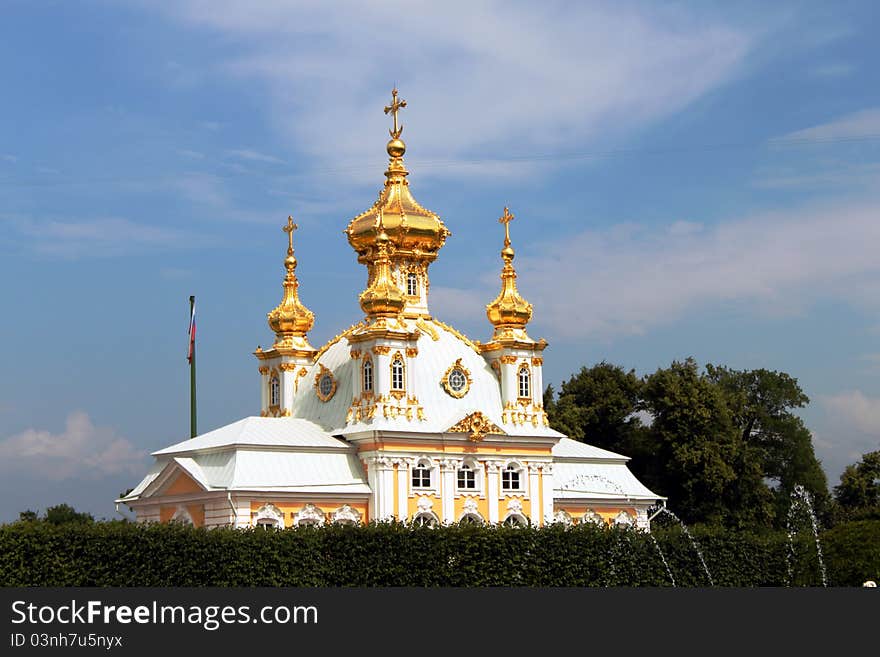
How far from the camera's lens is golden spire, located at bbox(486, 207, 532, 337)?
244 feet

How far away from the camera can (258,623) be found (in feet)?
119

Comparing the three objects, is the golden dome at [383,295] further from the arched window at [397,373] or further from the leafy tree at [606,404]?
the leafy tree at [606,404]

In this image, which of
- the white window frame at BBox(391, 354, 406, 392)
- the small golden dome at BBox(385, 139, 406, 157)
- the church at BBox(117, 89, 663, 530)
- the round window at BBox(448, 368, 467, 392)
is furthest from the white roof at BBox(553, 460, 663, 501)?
the small golden dome at BBox(385, 139, 406, 157)

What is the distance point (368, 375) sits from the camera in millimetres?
69438

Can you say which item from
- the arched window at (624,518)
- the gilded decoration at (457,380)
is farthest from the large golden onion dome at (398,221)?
the arched window at (624,518)

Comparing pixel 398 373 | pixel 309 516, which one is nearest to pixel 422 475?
pixel 398 373

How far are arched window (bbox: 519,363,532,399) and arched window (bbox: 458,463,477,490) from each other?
16.4 ft

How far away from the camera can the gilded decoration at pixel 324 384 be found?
7275cm

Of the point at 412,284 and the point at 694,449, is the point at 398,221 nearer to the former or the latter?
the point at 412,284

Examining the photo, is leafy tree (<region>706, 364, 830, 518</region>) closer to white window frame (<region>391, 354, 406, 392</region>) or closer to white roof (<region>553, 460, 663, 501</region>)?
white roof (<region>553, 460, 663, 501</region>)

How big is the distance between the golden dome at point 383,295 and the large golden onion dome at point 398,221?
4401 millimetres

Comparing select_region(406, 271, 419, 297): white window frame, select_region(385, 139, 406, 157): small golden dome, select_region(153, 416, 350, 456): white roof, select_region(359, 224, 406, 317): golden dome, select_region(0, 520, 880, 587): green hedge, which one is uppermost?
select_region(385, 139, 406, 157): small golden dome

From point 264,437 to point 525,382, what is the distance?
13.4 meters

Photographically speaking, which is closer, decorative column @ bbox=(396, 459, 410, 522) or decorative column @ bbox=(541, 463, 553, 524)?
decorative column @ bbox=(396, 459, 410, 522)
